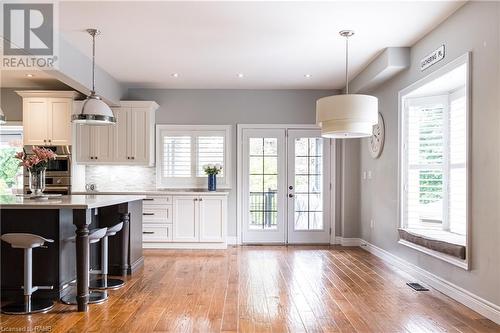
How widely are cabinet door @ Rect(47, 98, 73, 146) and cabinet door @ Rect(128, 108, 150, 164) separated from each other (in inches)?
37.5

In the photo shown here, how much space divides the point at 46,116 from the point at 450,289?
606 cm

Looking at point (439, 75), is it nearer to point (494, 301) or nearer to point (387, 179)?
Result: point (387, 179)

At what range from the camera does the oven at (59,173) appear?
6.32 meters

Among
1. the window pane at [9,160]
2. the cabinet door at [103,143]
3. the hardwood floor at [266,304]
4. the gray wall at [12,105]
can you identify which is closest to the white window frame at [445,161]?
the hardwood floor at [266,304]

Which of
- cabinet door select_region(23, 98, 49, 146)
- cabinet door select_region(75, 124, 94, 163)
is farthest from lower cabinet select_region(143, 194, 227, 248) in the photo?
cabinet door select_region(23, 98, 49, 146)

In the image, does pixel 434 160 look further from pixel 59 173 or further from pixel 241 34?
pixel 59 173

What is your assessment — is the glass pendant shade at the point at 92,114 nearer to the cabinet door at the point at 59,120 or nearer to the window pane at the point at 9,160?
the cabinet door at the point at 59,120

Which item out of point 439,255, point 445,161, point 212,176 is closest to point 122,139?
point 212,176

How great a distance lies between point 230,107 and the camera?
283 inches

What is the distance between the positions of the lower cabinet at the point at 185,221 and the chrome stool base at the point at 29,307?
3.00 meters

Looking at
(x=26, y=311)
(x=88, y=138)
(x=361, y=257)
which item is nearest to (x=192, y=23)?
(x=26, y=311)

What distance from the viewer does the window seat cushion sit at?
3.76 metres

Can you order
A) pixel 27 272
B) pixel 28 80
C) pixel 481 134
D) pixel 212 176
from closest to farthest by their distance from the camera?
pixel 27 272
pixel 481 134
pixel 28 80
pixel 212 176

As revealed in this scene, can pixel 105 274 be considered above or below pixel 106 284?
above
